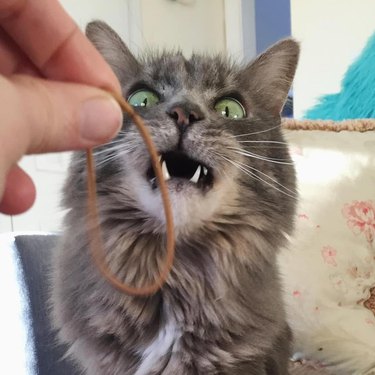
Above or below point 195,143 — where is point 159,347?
below

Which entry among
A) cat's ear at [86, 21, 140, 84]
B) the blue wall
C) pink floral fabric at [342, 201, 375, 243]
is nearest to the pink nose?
cat's ear at [86, 21, 140, 84]

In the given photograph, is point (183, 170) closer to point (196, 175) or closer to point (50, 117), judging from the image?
point (196, 175)

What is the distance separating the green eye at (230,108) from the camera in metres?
1.03

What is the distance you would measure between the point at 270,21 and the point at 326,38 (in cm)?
150

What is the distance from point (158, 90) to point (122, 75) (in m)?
0.12

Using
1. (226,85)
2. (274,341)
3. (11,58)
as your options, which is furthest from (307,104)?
(11,58)

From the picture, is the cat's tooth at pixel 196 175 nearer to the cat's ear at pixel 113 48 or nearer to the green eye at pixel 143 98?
the green eye at pixel 143 98

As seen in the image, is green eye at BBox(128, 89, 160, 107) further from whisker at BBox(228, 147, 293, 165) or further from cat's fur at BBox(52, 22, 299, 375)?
whisker at BBox(228, 147, 293, 165)

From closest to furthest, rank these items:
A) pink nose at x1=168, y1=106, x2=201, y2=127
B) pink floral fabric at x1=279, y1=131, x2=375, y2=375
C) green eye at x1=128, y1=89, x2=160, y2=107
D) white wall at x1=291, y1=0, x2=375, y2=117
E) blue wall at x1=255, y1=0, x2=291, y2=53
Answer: pink nose at x1=168, y1=106, x2=201, y2=127 → green eye at x1=128, y1=89, x2=160, y2=107 → pink floral fabric at x1=279, y1=131, x2=375, y2=375 → white wall at x1=291, y1=0, x2=375, y2=117 → blue wall at x1=255, y1=0, x2=291, y2=53

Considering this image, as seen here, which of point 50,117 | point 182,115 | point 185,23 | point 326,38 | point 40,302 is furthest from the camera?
point 185,23

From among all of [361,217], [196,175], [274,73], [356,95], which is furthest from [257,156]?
[356,95]

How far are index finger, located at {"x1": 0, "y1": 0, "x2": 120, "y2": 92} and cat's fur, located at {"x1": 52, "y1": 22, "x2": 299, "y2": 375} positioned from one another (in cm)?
37

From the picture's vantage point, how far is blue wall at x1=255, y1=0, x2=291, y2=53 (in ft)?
12.4

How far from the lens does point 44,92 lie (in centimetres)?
42
